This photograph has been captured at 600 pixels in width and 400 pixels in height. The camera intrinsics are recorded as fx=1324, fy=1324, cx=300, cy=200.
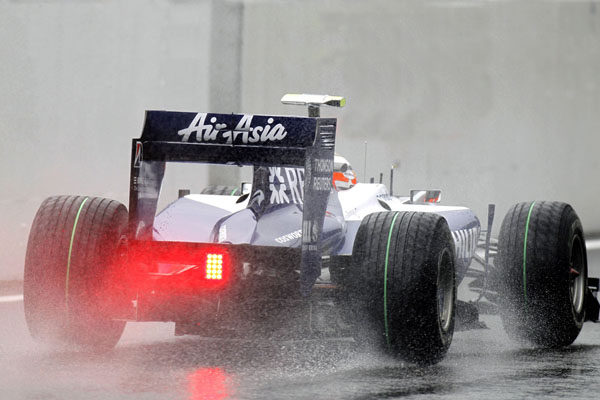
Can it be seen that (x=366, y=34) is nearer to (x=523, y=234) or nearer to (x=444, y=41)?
(x=444, y=41)

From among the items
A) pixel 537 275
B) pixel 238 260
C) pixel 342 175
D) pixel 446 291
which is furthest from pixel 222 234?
pixel 537 275

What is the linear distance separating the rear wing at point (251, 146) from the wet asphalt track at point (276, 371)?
2.16 ft

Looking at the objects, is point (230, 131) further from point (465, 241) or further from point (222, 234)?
point (465, 241)

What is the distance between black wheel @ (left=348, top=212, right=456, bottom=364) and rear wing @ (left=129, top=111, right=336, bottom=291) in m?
0.32

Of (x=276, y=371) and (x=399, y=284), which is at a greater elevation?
(x=399, y=284)

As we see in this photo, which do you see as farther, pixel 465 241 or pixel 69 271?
pixel 465 241

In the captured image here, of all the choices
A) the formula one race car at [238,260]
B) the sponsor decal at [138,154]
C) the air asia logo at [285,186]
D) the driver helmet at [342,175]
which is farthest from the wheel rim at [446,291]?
the sponsor decal at [138,154]

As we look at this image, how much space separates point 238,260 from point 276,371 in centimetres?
73

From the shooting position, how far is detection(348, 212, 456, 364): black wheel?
25.6 ft

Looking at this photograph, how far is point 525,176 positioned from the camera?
798 inches

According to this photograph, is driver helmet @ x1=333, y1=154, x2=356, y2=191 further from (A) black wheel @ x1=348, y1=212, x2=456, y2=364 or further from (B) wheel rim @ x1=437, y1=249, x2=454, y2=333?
(A) black wheel @ x1=348, y1=212, x2=456, y2=364

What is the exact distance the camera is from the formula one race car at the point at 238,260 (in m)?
7.87

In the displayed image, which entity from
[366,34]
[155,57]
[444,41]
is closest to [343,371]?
[155,57]

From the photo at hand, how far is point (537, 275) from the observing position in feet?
30.1
